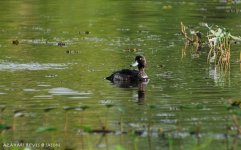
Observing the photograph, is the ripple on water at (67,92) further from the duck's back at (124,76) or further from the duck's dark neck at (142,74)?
the duck's dark neck at (142,74)

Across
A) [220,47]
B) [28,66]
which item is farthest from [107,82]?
[220,47]

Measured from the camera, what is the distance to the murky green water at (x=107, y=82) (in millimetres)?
13805

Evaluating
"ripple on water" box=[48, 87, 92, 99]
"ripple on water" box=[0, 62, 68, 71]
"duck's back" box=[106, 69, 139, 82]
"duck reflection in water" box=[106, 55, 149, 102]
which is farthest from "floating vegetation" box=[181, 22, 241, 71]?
"ripple on water" box=[48, 87, 92, 99]

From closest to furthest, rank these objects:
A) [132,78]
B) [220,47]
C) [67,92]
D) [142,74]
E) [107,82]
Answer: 1. [67,92]
2. [107,82]
3. [142,74]
4. [132,78]
5. [220,47]

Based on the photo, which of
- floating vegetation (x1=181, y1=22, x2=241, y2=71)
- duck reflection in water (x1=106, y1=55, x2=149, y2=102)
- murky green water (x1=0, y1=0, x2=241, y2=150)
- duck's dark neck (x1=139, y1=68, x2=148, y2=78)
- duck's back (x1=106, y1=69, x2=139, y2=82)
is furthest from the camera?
floating vegetation (x1=181, y1=22, x2=241, y2=71)

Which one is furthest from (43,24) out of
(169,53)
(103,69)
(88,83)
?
(88,83)

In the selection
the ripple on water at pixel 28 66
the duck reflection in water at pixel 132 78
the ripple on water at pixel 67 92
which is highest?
the ripple on water at pixel 28 66

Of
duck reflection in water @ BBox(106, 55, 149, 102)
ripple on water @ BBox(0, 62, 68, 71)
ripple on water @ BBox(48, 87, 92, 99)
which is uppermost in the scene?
ripple on water @ BBox(0, 62, 68, 71)

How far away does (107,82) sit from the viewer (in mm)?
20328

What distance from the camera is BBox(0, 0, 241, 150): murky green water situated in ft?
45.3

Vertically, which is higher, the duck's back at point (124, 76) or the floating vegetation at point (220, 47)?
the floating vegetation at point (220, 47)

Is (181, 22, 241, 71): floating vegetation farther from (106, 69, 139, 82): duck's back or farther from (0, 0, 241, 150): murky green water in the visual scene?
(106, 69, 139, 82): duck's back

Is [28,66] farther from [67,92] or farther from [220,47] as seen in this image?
[220,47]

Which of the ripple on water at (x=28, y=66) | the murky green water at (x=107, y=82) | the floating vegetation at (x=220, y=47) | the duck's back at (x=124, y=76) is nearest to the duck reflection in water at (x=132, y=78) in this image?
the duck's back at (x=124, y=76)
